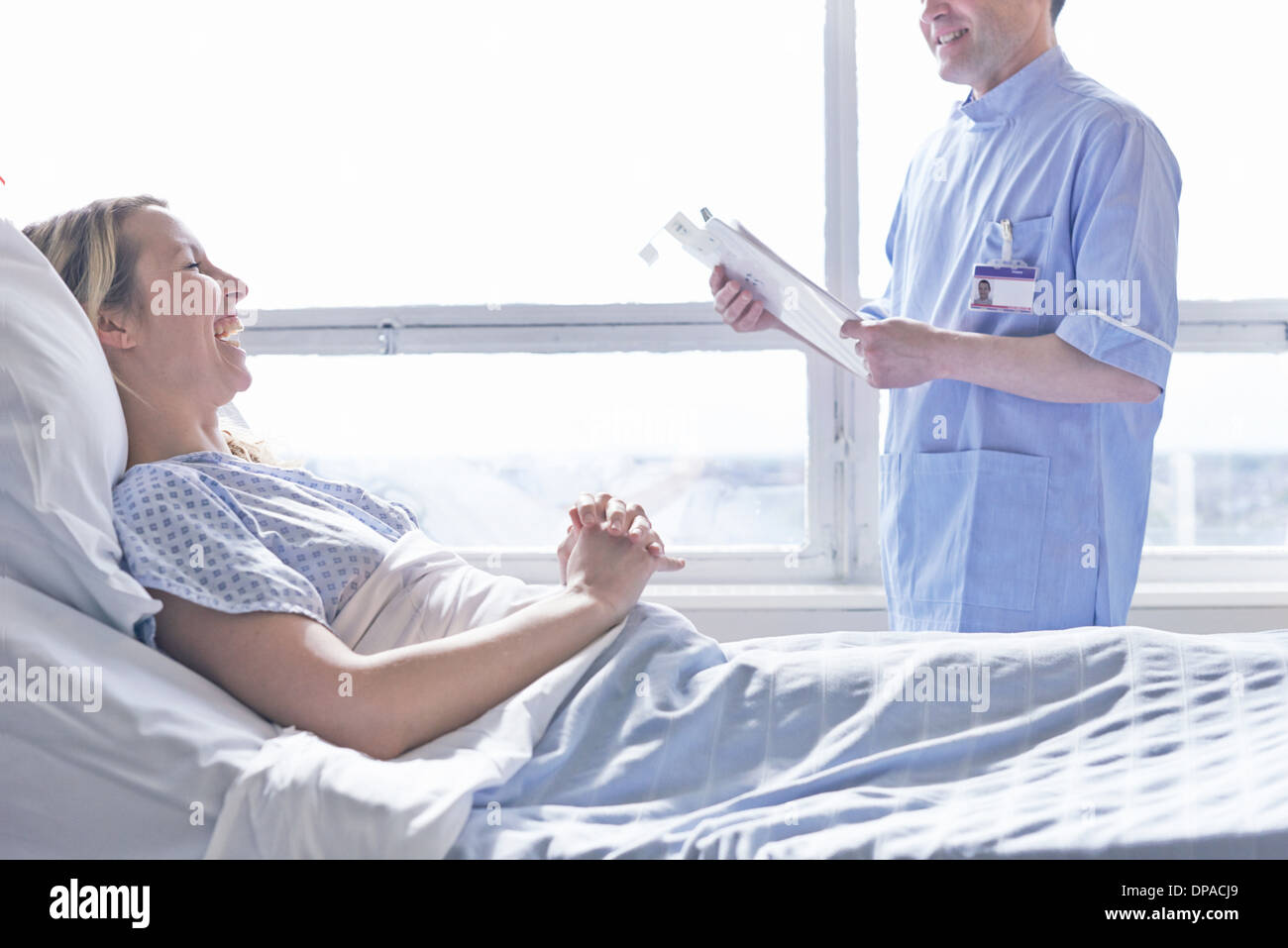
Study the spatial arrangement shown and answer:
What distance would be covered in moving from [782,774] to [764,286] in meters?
0.91

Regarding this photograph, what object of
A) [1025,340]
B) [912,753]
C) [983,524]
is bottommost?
[912,753]

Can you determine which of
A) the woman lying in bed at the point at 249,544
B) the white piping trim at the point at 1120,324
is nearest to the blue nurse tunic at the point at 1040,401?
the white piping trim at the point at 1120,324

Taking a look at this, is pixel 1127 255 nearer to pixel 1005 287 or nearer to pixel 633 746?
pixel 1005 287

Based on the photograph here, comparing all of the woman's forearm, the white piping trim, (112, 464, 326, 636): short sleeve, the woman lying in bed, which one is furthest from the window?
(112, 464, 326, 636): short sleeve

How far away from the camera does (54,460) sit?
1.01m

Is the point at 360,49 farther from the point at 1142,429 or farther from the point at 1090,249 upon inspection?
the point at 1142,429

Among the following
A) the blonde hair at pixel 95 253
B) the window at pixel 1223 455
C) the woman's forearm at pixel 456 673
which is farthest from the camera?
the window at pixel 1223 455

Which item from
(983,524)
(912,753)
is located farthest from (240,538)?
(983,524)

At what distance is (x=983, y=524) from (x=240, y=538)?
1077 millimetres

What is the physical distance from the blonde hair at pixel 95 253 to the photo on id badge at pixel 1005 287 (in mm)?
1151

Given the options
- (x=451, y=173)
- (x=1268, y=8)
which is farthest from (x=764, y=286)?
(x=1268, y=8)

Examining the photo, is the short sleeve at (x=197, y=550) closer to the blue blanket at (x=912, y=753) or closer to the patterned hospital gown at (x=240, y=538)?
the patterned hospital gown at (x=240, y=538)

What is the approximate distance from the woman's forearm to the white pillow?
23cm

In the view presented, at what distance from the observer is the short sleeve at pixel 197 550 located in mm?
992
